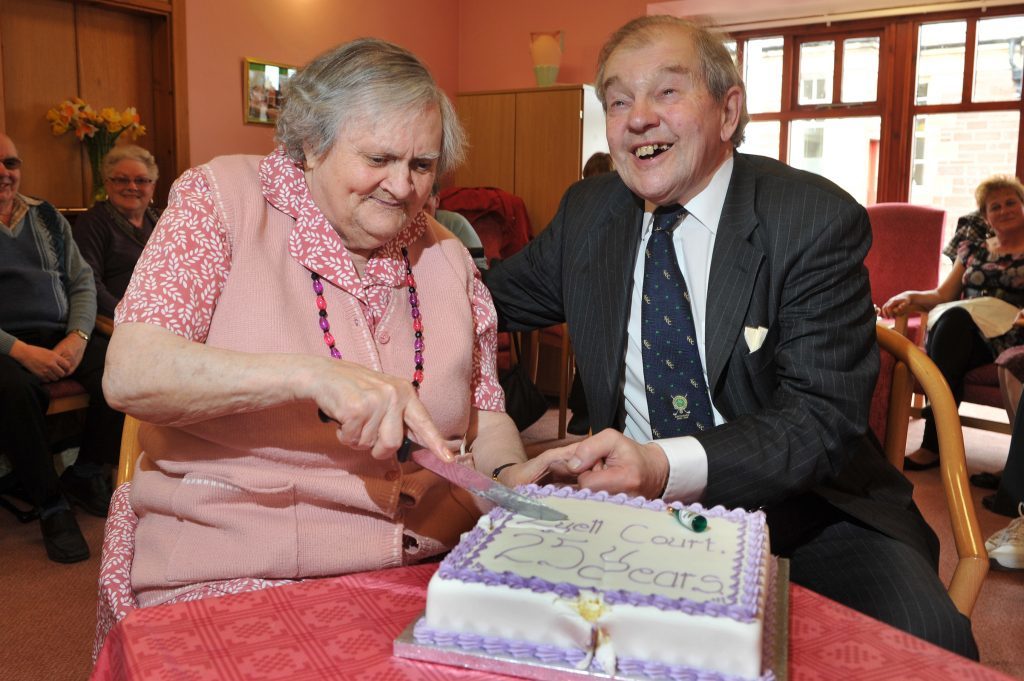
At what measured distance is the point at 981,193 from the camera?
4.43 metres

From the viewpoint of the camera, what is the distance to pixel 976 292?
14.4 feet

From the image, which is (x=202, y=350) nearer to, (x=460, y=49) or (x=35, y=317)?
(x=35, y=317)

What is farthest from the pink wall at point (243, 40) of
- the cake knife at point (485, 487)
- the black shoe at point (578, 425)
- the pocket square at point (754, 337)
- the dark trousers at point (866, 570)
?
the cake knife at point (485, 487)

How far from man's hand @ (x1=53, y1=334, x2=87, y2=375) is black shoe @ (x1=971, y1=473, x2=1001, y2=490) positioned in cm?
370

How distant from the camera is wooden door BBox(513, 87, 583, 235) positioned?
5.52 m

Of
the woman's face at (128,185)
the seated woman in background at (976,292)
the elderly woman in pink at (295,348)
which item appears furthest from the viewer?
the woman's face at (128,185)

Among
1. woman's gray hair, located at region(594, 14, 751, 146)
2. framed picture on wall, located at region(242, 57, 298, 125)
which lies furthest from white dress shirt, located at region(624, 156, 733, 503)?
framed picture on wall, located at region(242, 57, 298, 125)

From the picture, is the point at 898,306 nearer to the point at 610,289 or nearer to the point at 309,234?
the point at 610,289

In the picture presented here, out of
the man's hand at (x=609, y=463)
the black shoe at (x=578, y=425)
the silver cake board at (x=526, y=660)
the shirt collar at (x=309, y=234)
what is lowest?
the black shoe at (x=578, y=425)

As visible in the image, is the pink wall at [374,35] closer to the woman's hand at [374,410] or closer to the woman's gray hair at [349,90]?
the woman's gray hair at [349,90]

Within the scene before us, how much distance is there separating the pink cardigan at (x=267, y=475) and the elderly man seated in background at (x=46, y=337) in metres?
2.18

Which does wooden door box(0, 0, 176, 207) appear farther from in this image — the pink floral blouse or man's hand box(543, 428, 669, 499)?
man's hand box(543, 428, 669, 499)

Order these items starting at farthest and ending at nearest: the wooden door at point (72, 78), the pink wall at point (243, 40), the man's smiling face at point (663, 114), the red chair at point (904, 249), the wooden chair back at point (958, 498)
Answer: the pink wall at point (243, 40) < the red chair at point (904, 249) < the wooden door at point (72, 78) < the man's smiling face at point (663, 114) < the wooden chair back at point (958, 498)

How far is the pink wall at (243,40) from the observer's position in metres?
4.91
